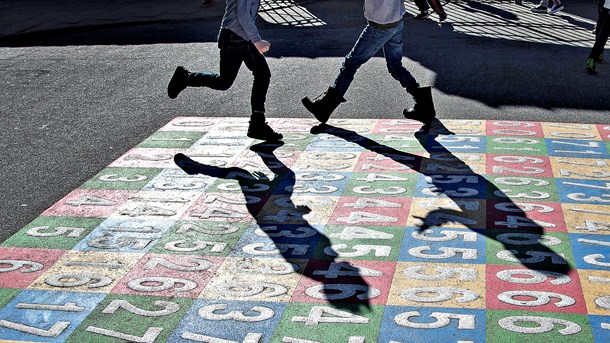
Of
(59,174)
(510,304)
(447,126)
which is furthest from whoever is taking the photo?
(447,126)

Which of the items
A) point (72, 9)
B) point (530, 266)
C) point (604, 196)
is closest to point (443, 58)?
point (604, 196)

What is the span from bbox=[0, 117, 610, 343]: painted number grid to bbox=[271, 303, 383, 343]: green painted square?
0.04 ft

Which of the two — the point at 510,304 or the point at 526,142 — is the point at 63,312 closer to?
the point at 510,304

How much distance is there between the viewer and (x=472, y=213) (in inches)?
278

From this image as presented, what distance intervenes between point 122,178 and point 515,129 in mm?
3905

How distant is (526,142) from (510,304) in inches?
148

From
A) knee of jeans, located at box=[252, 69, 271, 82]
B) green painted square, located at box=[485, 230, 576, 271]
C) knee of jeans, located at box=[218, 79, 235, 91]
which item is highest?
knee of jeans, located at box=[252, 69, 271, 82]

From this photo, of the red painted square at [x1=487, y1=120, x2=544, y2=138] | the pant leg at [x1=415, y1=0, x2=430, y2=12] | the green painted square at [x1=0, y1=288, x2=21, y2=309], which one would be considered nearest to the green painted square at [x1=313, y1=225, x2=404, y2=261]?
the green painted square at [x1=0, y1=288, x2=21, y2=309]

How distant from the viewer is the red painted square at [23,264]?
19.8ft

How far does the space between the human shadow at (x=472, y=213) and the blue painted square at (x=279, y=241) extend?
29.6 inches

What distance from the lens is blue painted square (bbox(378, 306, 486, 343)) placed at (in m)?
5.13

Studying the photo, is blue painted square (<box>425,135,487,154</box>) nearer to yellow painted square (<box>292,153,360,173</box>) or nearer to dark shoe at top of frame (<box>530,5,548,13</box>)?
yellow painted square (<box>292,153,360,173</box>)

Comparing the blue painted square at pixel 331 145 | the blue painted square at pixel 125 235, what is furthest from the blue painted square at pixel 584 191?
the blue painted square at pixel 125 235

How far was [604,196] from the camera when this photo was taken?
738 cm
